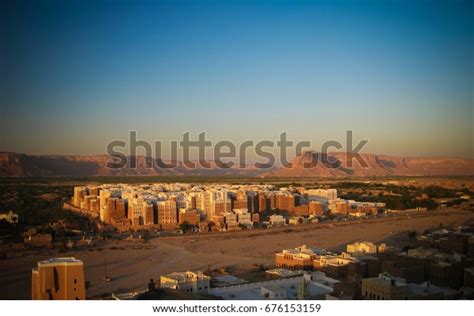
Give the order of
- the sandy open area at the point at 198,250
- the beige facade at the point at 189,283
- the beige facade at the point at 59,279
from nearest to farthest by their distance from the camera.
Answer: the beige facade at the point at 59,279, the beige facade at the point at 189,283, the sandy open area at the point at 198,250

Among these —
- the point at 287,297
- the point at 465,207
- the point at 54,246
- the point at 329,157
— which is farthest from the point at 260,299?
the point at 329,157

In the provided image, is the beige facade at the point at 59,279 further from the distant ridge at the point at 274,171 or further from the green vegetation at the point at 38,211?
the distant ridge at the point at 274,171

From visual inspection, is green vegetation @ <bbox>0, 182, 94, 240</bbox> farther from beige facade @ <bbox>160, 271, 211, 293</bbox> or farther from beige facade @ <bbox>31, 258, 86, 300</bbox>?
beige facade @ <bbox>31, 258, 86, 300</bbox>

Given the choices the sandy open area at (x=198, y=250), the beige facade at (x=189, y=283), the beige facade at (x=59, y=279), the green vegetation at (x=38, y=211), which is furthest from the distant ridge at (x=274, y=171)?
the beige facade at (x=59, y=279)

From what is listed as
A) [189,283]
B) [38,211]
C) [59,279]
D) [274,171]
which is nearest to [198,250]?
[189,283]

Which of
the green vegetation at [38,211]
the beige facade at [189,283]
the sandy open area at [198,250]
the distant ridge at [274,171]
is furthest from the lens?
the distant ridge at [274,171]

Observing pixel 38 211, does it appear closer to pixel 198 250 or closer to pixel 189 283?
pixel 198 250

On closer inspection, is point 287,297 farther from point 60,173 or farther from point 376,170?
point 376,170

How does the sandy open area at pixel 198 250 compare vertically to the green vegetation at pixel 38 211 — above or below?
below
